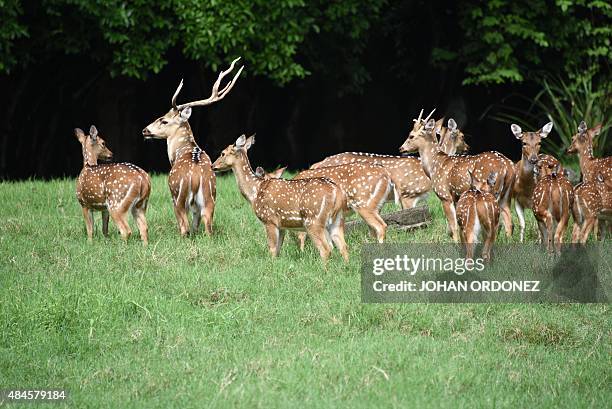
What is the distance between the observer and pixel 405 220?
11.7m

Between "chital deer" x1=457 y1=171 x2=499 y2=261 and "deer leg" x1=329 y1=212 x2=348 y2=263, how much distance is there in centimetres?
101

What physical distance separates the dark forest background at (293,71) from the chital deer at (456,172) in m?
4.38

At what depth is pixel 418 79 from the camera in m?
21.5

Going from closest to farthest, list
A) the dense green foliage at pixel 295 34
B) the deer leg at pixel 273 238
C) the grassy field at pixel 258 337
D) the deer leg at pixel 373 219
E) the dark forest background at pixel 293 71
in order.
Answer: the grassy field at pixel 258 337 → the deer leg at pixel 273 238 → the deer leg at pixel 373 219 → the dense green foliage at pixel 295 34 → the dark forest background at pixel 293 71

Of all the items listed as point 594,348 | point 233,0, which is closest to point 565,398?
point 594,348

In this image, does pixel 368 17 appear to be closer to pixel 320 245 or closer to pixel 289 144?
pixel 289 144

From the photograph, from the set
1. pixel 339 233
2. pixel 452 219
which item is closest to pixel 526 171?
pixel 452 219

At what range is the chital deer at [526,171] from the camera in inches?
438

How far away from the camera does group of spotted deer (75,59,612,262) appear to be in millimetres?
9836

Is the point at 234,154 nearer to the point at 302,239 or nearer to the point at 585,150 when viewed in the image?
the point at 302,239

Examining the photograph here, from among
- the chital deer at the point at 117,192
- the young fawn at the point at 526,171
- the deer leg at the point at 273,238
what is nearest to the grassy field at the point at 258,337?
the deer leg at the point at 273,238

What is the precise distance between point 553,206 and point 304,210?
2.17 m

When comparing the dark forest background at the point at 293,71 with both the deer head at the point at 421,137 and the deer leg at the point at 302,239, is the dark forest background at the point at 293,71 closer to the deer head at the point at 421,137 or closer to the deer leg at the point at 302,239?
the deer head at the point at 421,137

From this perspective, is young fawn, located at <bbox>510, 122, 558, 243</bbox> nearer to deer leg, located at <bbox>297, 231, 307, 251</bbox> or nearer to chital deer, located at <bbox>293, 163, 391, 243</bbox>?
chital deer, located at <bbox>293, 163, 391, 243</bbox>
